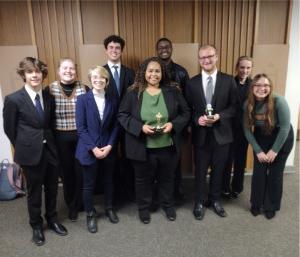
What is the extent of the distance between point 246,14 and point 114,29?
1482mm

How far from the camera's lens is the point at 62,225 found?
8.29 feet

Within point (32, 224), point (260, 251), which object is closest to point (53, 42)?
point (32, 224)

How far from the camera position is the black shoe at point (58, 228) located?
243 cm

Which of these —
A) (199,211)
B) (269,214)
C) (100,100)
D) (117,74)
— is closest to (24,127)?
(100,100)

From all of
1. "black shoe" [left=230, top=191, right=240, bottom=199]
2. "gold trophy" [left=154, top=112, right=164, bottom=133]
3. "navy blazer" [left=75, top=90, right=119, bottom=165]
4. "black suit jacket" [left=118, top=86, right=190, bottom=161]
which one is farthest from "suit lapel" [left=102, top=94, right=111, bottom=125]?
"black shoe" [left=230, top=191, right=240, bottom=199]

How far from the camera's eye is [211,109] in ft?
7.66

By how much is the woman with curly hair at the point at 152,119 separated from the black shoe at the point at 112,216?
0.42 meters

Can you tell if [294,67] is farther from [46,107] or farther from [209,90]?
[46,107]

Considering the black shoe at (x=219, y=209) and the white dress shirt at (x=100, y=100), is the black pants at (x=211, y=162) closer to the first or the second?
the black shoe at (x=219, y=209)

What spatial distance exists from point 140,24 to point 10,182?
7.35 feet

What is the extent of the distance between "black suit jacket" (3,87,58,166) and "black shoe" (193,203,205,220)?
4.90 ft

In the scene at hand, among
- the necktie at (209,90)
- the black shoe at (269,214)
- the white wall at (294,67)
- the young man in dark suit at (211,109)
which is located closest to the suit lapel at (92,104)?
the young man in dark suit at (211,109)

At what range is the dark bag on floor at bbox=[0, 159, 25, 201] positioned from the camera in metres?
3.05

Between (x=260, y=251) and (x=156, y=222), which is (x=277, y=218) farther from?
(x=156, y=222)
